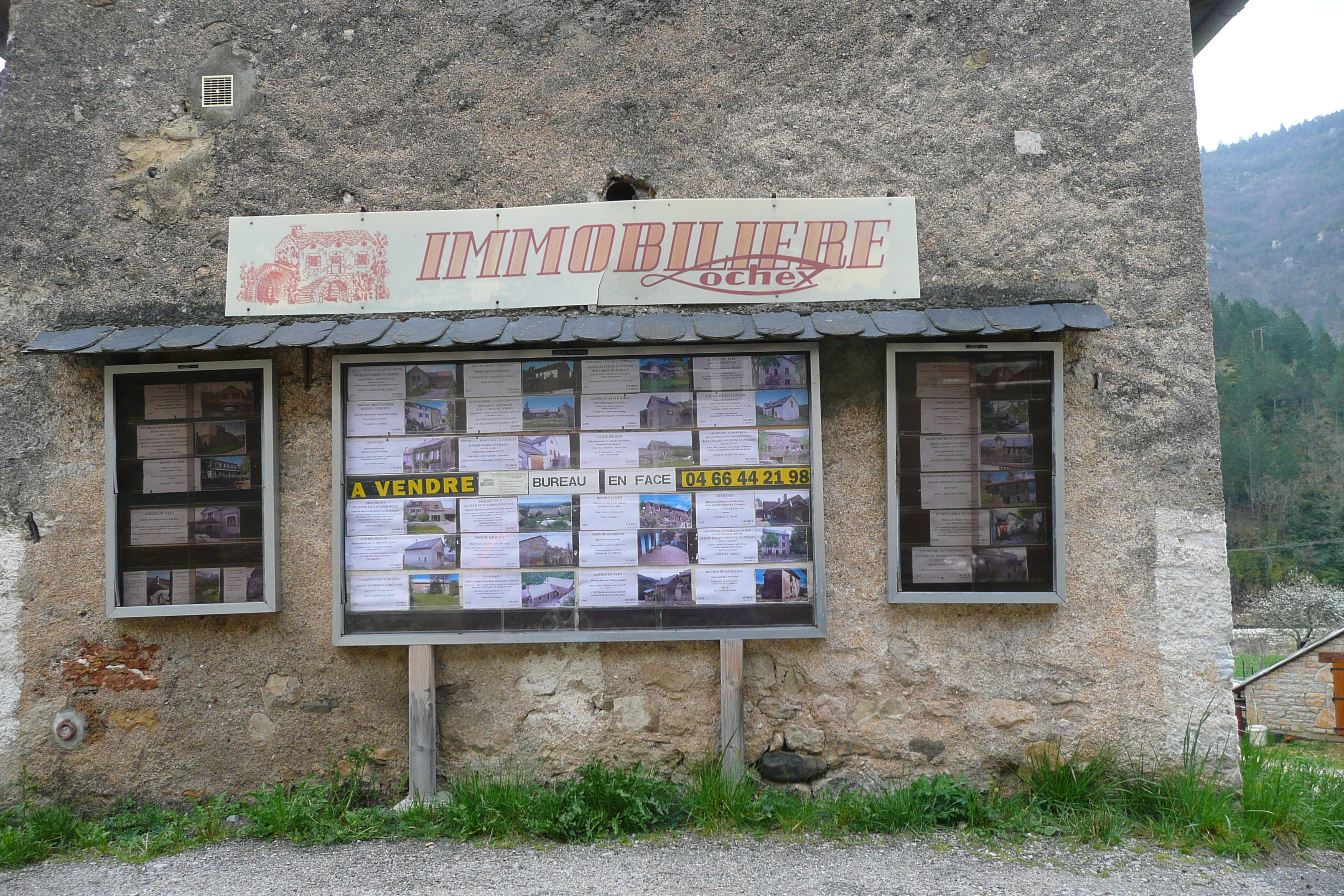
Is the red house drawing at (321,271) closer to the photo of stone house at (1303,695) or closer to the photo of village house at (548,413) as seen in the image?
the photo of village house at (548,413)

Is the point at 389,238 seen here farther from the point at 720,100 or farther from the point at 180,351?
the point at 720,100

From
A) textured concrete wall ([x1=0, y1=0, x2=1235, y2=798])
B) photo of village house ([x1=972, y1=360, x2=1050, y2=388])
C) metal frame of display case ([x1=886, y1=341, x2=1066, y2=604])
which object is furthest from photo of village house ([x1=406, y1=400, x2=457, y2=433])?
photo of village house ([x1=972, y1=360, x2=1050, y2=388])

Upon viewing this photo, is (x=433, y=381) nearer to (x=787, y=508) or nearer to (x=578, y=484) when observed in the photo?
(x=578, y=484)

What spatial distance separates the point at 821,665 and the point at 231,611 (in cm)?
290

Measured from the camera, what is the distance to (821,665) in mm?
3740

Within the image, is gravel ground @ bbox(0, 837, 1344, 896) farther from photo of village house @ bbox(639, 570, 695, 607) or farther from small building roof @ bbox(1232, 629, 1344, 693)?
small building roof @ bbox(1232, 629, 1344, 693)

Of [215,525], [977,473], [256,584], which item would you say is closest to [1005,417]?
[977,473]

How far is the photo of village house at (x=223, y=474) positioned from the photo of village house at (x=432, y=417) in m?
0.84

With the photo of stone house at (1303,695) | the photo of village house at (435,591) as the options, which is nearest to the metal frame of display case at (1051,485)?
the photo of village house at (435,591)

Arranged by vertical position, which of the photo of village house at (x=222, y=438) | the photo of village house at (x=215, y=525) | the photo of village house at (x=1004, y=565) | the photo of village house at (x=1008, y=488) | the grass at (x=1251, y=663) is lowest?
the grass at (x=1251, y=663)

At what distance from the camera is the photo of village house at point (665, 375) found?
3771mm

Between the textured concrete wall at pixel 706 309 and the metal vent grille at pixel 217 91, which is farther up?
the metal vent grille at pixel 217 91

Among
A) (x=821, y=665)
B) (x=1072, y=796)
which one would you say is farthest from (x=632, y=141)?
(x=1072, y=796)

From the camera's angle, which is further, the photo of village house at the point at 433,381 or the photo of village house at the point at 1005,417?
the photo of village house at the point at 433,381
